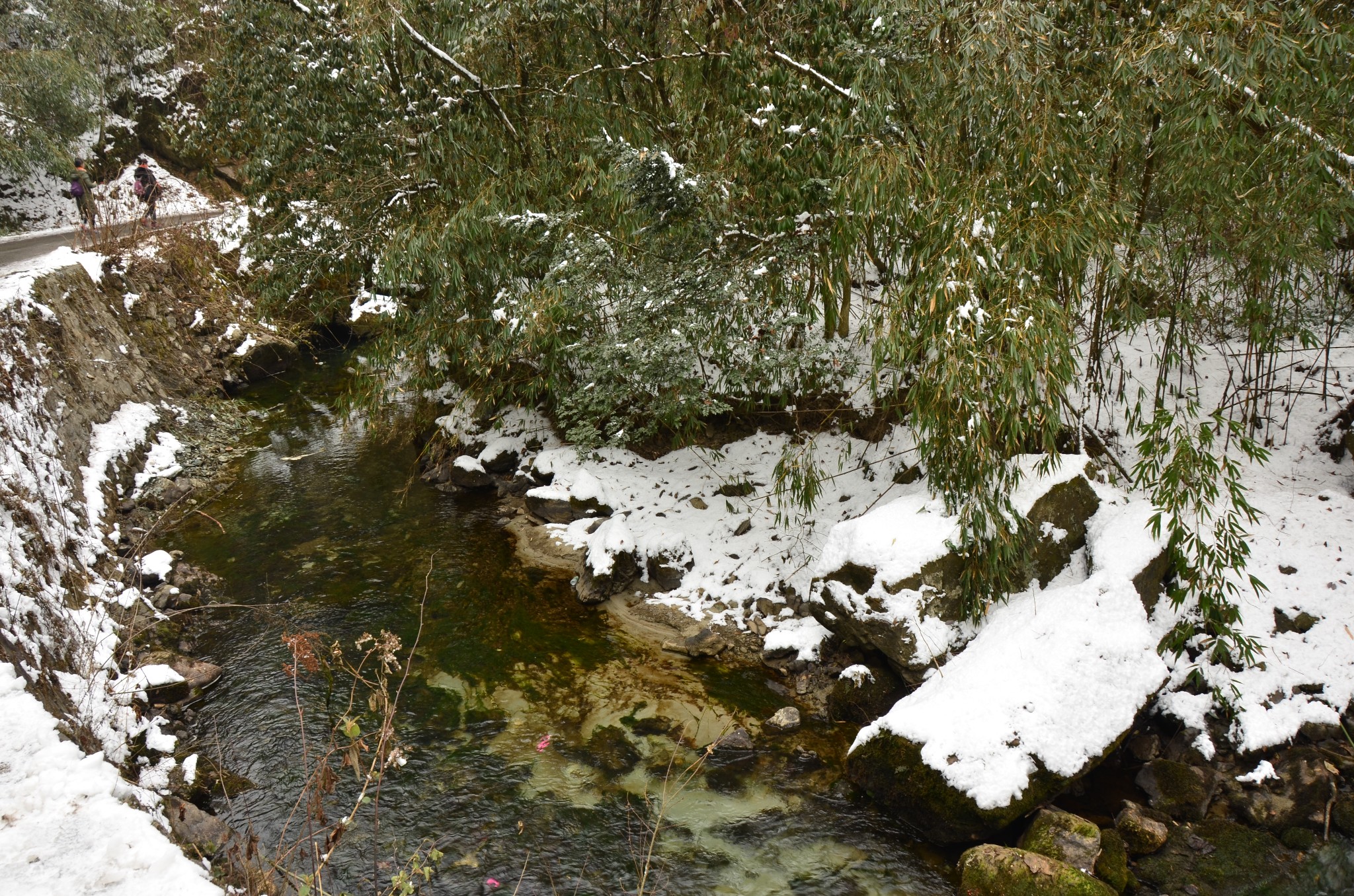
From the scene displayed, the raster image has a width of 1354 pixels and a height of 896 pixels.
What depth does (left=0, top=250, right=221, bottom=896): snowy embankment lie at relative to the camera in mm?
3312

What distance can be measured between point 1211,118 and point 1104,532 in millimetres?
3106

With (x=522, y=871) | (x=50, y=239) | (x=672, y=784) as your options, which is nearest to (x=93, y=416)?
(x=50, y=239)

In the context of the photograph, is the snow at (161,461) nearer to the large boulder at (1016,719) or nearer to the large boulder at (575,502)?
the large boulder at (575,502)

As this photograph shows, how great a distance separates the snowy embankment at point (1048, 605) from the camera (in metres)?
5.04

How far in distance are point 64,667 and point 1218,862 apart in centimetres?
777

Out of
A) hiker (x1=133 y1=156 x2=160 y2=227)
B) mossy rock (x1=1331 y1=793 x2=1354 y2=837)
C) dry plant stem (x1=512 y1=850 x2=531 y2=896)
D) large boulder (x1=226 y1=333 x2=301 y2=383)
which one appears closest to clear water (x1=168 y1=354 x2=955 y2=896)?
dry plant stem (x1=512 y1=850 x2=531 y2=896)

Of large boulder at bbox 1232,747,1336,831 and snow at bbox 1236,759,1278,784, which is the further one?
snow at bbox 1236,759,1278,784

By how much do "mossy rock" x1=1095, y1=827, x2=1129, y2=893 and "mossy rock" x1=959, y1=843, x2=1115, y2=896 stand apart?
16 centimetres

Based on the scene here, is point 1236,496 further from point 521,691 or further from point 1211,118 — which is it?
point 521,691

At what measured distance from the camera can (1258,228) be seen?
5.91 metres

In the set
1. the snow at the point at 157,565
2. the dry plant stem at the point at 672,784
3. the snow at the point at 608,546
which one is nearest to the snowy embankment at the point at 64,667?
the snow at the point at 157,565

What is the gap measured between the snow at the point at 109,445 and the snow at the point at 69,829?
5256mm

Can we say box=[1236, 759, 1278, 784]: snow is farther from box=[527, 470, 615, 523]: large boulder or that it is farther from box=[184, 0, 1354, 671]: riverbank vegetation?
box=[527, 470, 615, 523]: large boulder

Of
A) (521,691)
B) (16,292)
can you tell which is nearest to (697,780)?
(521,691)
